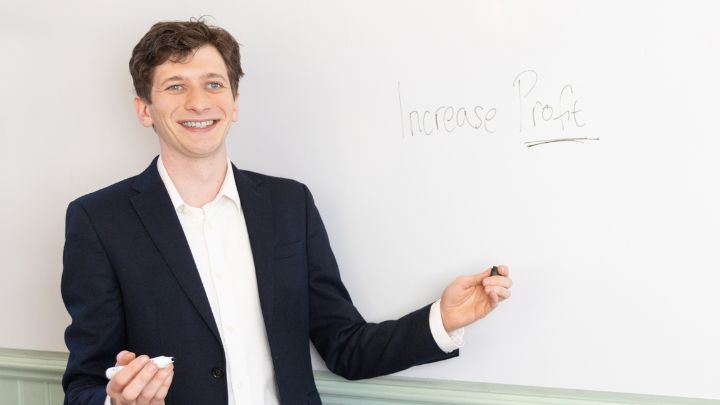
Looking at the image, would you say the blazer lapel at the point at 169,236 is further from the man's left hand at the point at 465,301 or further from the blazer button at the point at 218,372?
the man's left hand at the point at 465,301

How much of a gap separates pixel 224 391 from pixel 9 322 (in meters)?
0.80

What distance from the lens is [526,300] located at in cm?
148

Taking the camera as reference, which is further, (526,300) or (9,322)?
(9,322)

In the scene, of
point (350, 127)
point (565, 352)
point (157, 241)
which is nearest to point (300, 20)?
point (350, 127)

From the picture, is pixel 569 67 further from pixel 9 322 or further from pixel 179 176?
pixel 9 322

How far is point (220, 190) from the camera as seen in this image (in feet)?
5.16

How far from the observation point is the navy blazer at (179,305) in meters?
1.50

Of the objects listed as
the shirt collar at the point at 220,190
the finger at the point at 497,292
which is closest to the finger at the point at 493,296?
the finger at the point at 497,292

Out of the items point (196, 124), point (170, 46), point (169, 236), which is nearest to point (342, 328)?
point (169, 236)

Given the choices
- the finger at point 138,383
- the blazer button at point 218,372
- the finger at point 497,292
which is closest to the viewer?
the finger at point 138,383

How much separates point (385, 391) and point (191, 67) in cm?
71

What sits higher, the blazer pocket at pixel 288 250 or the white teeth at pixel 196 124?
the white teeth at pixel 196 124

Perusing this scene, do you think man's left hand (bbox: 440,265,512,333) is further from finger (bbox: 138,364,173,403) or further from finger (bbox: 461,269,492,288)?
finger (bbox: 138,364,173,403)

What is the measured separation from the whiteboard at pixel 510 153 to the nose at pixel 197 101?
8.1 inches
